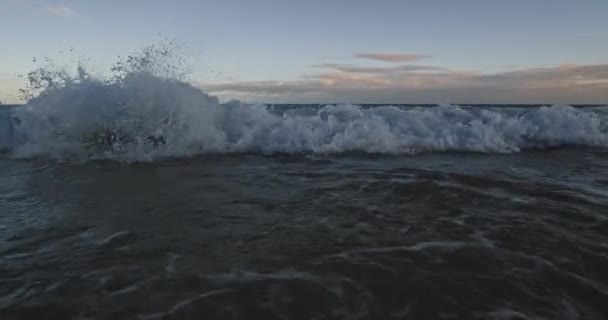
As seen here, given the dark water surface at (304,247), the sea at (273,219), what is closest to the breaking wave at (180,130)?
the sea at (273,219)

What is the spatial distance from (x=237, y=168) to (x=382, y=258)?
4843 mm

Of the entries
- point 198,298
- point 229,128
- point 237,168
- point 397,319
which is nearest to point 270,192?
point 237,168

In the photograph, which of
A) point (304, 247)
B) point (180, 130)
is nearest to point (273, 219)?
point (304, 247)

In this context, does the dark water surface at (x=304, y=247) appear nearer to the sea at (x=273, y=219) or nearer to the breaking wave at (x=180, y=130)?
the sea at (x=273, y=219)

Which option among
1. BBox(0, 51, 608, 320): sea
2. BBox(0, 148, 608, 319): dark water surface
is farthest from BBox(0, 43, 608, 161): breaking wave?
BBox(0, 148, 608, 319): dark water surface

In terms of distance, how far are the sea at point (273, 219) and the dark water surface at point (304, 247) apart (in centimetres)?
2

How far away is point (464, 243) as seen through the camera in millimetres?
4168

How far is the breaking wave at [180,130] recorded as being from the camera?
10086mm

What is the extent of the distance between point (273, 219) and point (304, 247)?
95 cm

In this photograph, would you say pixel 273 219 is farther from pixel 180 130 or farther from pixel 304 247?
pixel 180 130

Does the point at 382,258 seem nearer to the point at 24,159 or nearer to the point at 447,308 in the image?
the point at 447,308

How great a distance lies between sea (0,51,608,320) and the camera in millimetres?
3088

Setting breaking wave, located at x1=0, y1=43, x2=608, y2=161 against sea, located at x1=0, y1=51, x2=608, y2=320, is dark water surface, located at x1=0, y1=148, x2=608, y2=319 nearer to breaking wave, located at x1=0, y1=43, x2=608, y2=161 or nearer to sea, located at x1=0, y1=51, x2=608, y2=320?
sea, located at x1=0, y1=51, x2=608, y2=320

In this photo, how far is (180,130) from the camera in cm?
1029
